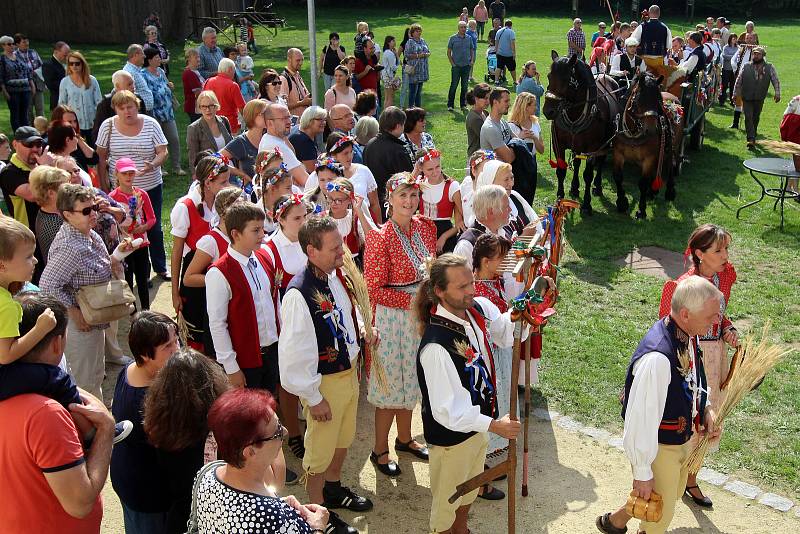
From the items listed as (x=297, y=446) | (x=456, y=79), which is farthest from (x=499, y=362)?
(x=456, y=79)

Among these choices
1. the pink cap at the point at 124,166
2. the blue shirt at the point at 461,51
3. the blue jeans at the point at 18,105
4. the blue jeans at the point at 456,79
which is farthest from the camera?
the blue jeans at the point at 456,79

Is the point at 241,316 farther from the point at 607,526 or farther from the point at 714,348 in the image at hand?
the point at 714,348

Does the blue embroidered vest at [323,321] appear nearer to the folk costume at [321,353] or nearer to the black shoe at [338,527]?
the folk costume at [321,353]

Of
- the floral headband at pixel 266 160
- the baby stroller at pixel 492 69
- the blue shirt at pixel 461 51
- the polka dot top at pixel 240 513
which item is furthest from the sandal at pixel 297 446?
the baby stroller at pixel 492 69

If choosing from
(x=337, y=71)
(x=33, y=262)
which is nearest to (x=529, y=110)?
(x=337, y=71)

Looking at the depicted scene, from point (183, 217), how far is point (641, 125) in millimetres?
7264

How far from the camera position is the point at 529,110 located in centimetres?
982

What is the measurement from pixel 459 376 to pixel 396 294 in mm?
1367

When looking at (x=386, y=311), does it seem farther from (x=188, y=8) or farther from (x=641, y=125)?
(x=188, y=8)

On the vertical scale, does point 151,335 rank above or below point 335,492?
above

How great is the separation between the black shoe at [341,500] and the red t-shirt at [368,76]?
1203cm

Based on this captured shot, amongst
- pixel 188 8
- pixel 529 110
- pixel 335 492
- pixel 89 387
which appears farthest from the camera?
pixel 188 8

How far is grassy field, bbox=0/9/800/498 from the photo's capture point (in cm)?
618

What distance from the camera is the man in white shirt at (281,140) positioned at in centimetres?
771
